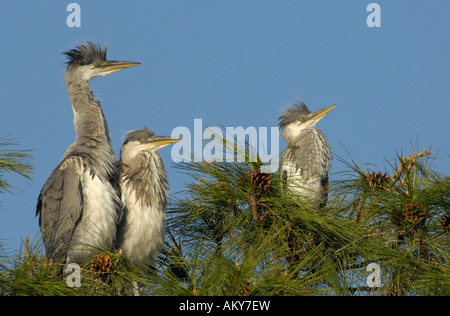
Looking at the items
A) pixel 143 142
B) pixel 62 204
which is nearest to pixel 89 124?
pixel 143 142

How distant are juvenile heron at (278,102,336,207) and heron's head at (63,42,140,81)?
2.14m

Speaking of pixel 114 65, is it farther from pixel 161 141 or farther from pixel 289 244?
pixel 289 244

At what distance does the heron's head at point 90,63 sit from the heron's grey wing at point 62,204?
130cm

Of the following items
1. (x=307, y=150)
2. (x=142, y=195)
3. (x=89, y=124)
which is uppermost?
(x=89, y=124)

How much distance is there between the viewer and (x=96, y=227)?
21.4 ft

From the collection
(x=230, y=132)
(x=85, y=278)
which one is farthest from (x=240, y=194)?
(x=85, y=278)

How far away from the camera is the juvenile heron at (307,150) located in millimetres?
8203

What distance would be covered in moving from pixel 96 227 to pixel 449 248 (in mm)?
3102

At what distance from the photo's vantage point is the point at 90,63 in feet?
25.3

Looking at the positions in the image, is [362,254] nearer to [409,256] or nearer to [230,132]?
[409,256]

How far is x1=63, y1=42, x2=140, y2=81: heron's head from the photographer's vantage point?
762 cm

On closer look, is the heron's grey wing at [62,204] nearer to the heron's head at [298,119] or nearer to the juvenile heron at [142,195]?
the juvenile heron at [142,195]

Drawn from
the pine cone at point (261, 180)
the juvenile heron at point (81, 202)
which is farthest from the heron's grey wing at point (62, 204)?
the pine cone at point (261, 180)

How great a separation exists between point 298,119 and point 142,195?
3042 millimetres
